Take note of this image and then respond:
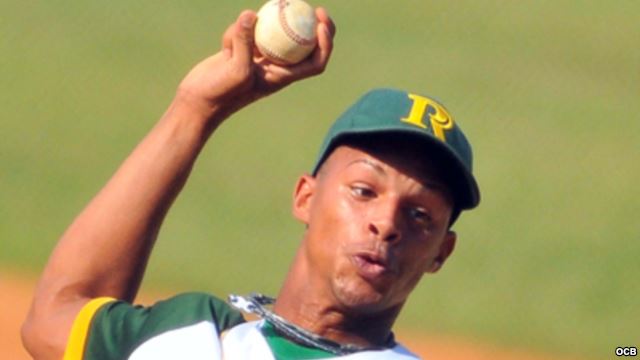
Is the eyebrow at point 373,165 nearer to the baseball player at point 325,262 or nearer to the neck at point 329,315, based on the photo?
the baseball player at point 325,262

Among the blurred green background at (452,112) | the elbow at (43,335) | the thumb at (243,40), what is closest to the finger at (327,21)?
the thumb at (243,40)

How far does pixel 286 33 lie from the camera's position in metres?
3.28

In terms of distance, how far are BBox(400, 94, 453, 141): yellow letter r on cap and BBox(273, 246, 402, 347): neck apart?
29 cm

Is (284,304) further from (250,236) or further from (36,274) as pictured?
(250,236)

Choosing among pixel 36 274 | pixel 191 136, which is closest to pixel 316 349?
pixel 191 136

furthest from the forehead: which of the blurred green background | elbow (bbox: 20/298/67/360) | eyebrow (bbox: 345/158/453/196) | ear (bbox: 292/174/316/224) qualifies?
the blurred green background

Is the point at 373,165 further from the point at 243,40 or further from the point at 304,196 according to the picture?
the point at 243,40

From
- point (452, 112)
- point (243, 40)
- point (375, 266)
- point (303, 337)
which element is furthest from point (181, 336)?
point (452, 112)

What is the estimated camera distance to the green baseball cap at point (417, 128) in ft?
9.74

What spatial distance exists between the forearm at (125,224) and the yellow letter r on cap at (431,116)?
463 mm

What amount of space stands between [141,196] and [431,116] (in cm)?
57

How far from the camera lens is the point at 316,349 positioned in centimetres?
295

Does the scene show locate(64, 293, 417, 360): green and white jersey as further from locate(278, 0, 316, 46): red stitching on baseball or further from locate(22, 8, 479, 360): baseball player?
locate(278, 0, 316, 46): red stitching on baseball

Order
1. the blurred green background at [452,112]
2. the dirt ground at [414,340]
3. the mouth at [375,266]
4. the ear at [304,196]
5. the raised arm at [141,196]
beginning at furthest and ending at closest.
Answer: the blurred green background at [452,112] → the dirt ground at [414,340] → the raised arm at [141,196] → the ear at [304,196] → the mouth at [375,266]
